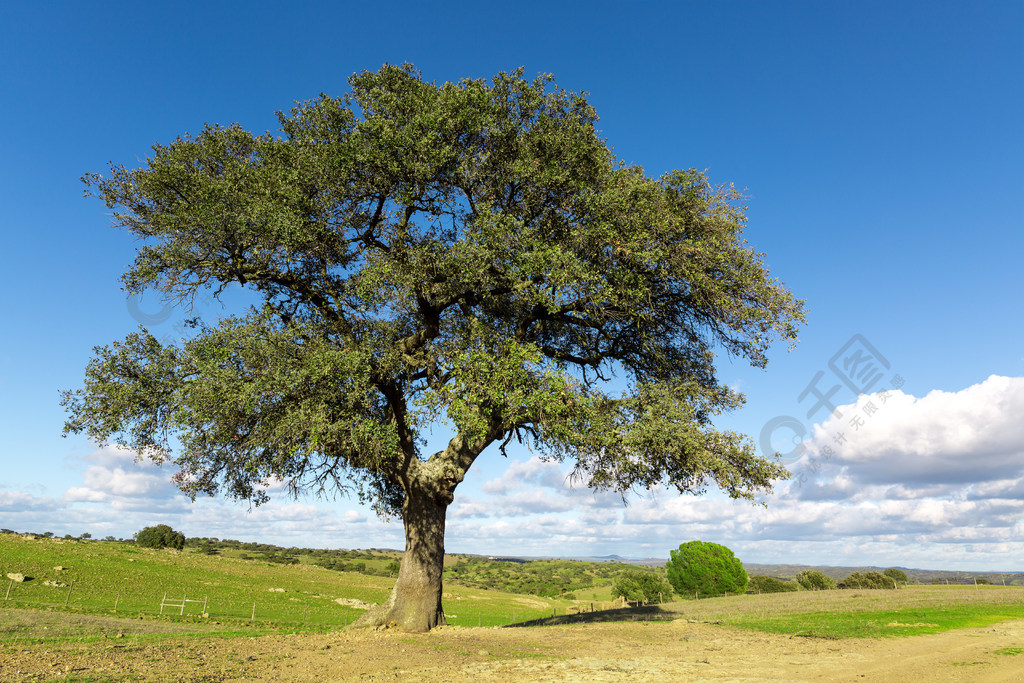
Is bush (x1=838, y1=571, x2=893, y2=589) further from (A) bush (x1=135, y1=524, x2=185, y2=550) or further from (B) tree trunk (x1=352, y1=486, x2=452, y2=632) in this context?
(A) bush (x1=135, y1=524, x2=185, y2=550)

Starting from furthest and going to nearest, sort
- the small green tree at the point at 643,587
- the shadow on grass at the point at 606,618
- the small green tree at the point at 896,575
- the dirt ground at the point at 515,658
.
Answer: the small green tree at the point at 643,587, the small green tree at the point at 896,575, the shadow on grass at the point at 606,618, the dirt ground at the point at 515,658

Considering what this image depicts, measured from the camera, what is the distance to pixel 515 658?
14.6 metres

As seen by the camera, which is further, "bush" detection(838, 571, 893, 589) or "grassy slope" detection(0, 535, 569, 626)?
"bush" detection(838, 571, 893, 589)

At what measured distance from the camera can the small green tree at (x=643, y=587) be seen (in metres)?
106

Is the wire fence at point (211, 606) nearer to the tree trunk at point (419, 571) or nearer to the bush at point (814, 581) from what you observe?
the tree trunk at point (419, 571)

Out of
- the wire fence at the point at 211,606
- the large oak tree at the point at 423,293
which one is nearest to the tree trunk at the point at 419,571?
the large oak tree at the point at 423,293

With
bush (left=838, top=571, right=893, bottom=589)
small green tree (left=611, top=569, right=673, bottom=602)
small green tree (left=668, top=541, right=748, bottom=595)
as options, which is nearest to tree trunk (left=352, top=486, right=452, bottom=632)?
bush (left=838, top=571, right=893, bottom=589)

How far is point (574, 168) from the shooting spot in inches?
757

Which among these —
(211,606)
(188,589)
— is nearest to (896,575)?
(211,606)

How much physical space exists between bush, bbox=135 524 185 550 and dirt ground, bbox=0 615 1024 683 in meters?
123

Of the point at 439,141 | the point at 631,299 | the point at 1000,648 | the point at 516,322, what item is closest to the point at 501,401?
the point at 516,322

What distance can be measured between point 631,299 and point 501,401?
262 inches

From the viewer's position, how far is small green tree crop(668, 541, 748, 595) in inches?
3752

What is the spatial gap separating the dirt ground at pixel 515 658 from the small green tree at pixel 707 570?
8396cm
